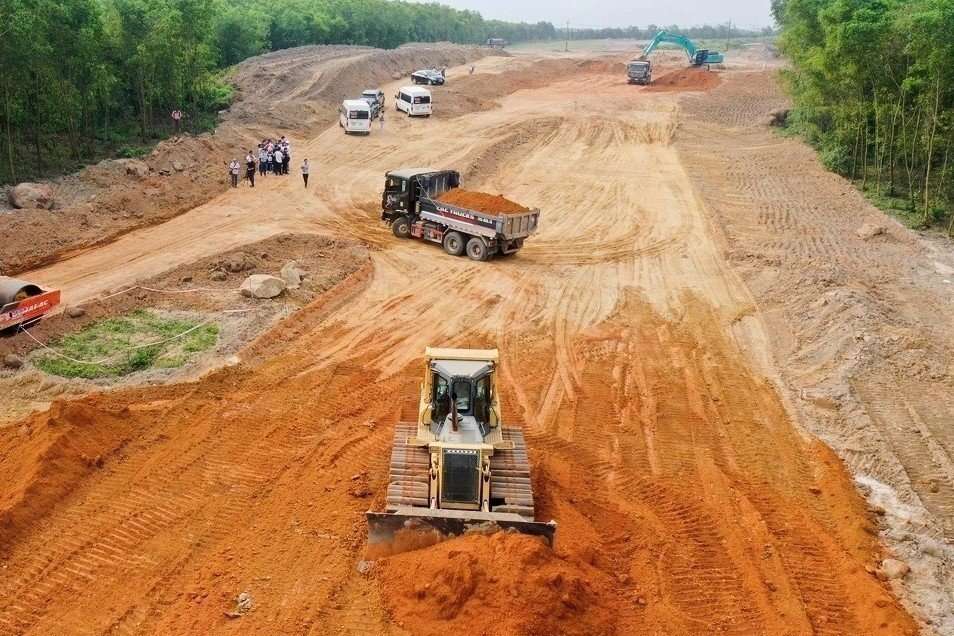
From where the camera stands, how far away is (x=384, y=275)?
70.8ft

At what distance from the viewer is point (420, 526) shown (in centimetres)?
948

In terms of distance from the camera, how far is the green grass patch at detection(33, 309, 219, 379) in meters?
14.7

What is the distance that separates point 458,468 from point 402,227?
15666 millimetres

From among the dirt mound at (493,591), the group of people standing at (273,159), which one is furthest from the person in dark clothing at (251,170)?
the dirt mound at (493,591)

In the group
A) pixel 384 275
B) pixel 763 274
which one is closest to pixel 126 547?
pixel 384 275

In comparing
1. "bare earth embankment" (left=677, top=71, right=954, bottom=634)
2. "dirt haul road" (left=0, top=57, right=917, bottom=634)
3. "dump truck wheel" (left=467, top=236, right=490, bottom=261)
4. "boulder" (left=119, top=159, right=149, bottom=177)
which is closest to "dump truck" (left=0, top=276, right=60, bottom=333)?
"dirt haul road" (left=0, top=57, right=917, bottom=634)

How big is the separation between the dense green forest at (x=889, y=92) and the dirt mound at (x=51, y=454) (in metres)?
23.6

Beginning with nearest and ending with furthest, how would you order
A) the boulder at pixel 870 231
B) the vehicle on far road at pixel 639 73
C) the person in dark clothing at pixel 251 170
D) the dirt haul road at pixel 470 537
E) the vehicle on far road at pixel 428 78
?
the dirt haul road at pixel 470 537
the boulder at pixel 870 231
the person in dark clothing at pixel 251 170
the vehicle on far road at pixel 428 78
the vehicle on far road at pixel 639 73

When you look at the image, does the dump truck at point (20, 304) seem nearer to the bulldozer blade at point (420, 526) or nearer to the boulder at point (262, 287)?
the boulder at point (262, 287)

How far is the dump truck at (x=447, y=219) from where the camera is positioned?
22516mm

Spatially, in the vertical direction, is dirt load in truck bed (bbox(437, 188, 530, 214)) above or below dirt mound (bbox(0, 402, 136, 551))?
above

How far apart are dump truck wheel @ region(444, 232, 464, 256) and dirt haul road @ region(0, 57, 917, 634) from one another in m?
Answer: 0.83

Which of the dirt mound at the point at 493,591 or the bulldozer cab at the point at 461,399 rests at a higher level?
the bulldozer cab at the point at 461,399

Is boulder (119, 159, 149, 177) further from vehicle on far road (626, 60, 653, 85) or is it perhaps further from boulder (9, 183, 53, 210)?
vehicle on far road (626, 60, 653, 85)
